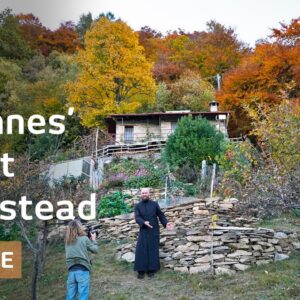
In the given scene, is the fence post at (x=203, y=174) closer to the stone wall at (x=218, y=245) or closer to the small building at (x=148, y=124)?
the stone wall at (x=218, y=245)

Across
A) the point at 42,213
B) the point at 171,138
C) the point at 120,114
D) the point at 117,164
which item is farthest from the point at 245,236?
the point at 120,114

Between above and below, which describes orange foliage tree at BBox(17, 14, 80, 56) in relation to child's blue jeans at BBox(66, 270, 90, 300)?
above

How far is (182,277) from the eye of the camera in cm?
883

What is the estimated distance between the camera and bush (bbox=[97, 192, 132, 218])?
14008 mm

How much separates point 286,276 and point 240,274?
2.91ft

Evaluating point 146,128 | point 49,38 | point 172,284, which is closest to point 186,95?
point 146,128

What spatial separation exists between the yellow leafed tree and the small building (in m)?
0.71

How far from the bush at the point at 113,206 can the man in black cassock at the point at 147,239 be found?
16.1 feet

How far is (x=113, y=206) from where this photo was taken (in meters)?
14.4

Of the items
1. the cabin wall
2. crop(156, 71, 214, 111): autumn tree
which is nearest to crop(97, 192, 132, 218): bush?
the cabin wall

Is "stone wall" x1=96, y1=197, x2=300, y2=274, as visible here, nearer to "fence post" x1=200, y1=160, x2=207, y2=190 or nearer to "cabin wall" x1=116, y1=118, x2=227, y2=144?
"fence post" x1=200, y1=160, x2=207, y2=190

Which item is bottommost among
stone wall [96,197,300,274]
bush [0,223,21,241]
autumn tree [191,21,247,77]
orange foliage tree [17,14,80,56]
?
bush [0,223,21,241]

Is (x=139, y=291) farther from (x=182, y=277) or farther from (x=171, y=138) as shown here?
(x=171, y=138)

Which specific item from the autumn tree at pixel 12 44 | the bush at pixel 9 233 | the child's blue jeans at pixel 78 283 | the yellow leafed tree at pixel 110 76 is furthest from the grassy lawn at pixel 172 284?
the autumn tree at pixel 12 44
